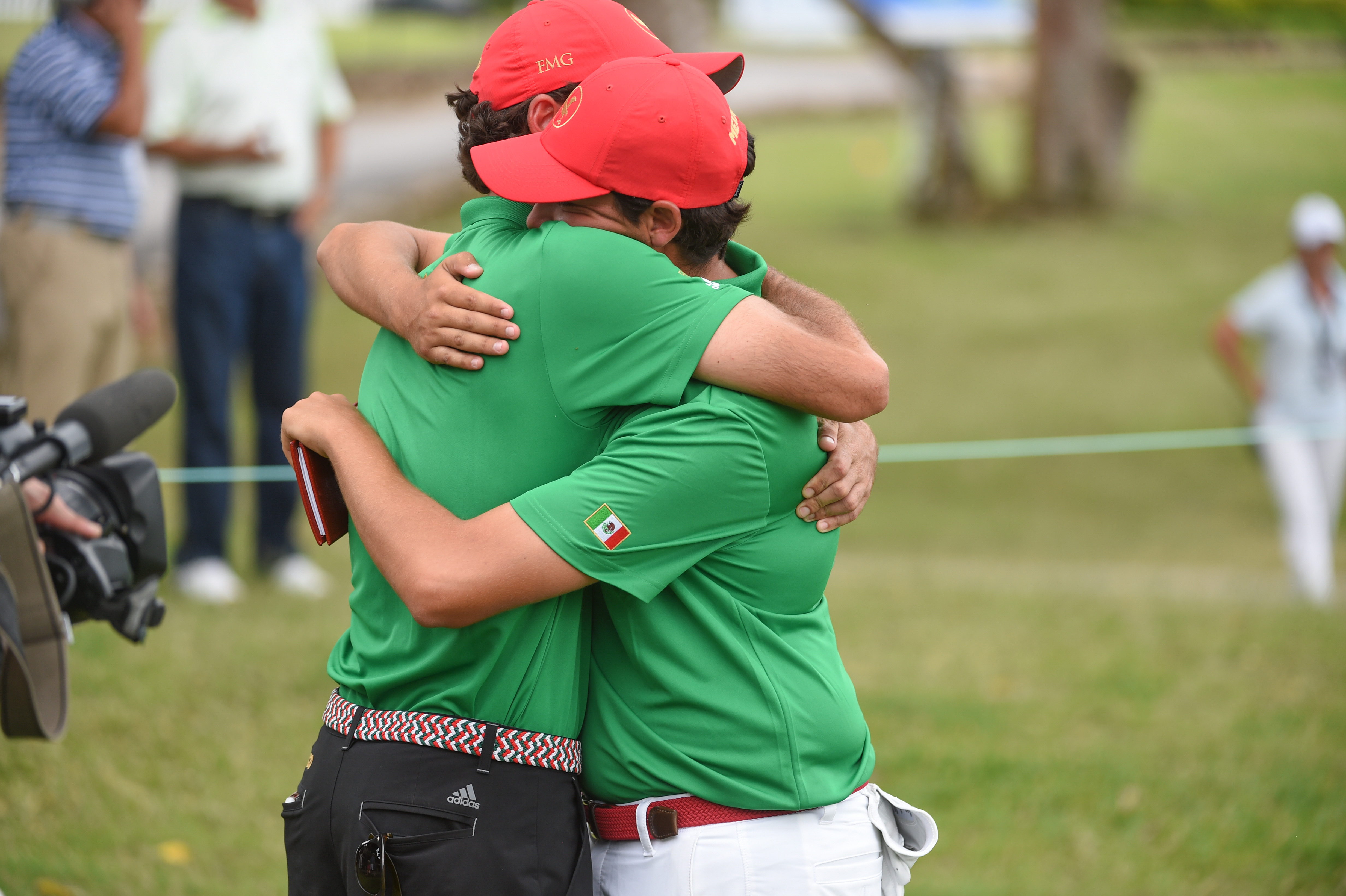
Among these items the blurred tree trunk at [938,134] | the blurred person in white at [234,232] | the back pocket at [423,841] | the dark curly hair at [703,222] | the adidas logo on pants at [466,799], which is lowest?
the blurred tree trunk at [938,134]

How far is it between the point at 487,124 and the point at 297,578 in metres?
4.65

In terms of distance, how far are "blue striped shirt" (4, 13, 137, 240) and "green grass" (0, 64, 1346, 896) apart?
1.66 m

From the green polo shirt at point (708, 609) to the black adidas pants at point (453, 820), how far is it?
132mm

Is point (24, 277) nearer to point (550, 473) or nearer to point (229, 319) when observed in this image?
point (229, 319)

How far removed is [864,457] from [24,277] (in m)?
4.28

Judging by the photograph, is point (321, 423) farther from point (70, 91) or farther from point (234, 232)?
point (234, 232)

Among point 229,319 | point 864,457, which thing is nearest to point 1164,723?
point 864,457

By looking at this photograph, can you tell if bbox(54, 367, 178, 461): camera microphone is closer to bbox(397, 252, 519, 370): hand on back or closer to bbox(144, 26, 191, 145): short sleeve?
bbox(397, 252, 519, 370): hand on back

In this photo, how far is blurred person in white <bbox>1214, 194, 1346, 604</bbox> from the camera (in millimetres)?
7969

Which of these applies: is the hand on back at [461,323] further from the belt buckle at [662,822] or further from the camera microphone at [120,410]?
the camera microphone at [120,410]

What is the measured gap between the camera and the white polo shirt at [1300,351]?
26.4 ft

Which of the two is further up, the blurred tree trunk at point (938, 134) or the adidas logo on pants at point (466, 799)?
the adidas logo on pants at point (466, 799)

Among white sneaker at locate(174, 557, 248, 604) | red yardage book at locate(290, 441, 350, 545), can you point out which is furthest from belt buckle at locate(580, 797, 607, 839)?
white sneaker at locate(174, 557, 248, 604)

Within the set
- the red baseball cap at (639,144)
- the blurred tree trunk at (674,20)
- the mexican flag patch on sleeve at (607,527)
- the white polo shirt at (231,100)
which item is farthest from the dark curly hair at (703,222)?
the blurred tree trunk at (674,20)
